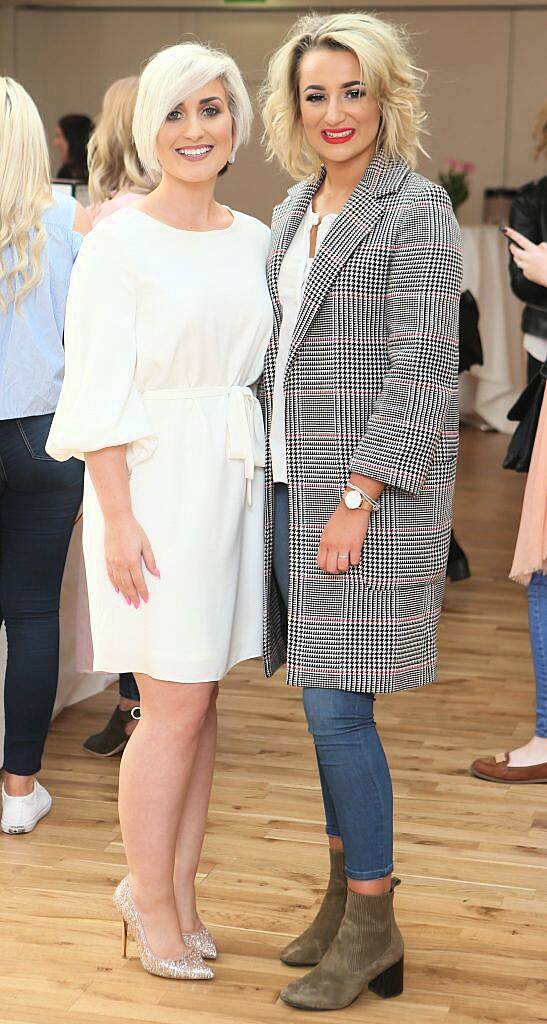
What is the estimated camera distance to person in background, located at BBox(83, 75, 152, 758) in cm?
306

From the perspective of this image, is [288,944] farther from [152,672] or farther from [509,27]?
[509,27]

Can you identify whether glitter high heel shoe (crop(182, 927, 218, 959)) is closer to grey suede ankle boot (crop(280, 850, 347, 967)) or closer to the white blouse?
grey suede ankle boot (crop(280, 850, 347, 967))

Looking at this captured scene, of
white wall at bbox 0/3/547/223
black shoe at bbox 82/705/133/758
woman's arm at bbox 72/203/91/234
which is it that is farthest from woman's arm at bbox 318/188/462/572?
white wall at bbox 0/3/547/223

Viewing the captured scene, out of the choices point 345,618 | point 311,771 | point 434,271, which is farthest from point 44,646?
point 434,271

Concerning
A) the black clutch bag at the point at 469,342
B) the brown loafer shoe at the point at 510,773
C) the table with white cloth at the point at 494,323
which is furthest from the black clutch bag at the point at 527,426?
the table with white cloth at the point at 494,323

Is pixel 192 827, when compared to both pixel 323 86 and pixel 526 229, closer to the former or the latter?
pixel 323 86

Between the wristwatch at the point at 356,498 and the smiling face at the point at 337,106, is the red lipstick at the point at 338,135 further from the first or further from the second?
the wristwatch at the point at 356,498

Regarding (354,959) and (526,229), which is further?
(526,229)

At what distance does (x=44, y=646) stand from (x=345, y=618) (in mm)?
1037

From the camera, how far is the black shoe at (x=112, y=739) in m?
3.09

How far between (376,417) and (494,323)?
698cm

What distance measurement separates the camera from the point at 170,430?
1.88m

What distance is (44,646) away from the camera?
8.92 ft

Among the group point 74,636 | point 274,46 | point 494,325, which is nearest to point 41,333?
point 74,636
